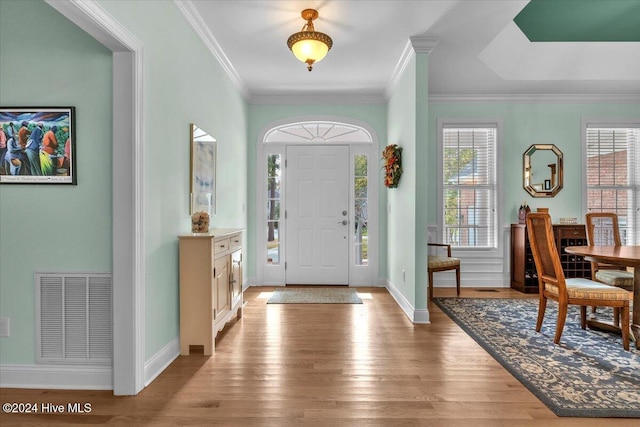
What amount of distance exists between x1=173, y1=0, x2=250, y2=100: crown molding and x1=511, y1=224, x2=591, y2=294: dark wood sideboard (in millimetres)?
4291

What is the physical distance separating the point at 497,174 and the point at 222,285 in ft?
13.9

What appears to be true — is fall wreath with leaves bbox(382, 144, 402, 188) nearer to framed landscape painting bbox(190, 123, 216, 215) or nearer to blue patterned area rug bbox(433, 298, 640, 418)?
blue patterned area rug bbox(433, 298, 640, 418)

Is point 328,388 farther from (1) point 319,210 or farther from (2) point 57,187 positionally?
(1) point 319,210

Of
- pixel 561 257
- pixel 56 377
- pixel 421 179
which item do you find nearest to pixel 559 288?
pixel 421 179

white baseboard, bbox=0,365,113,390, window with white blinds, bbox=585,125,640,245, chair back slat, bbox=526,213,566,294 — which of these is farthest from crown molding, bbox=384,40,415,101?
white baseboard, bbox=0,365,113,390

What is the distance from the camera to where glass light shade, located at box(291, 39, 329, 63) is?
9.99ft

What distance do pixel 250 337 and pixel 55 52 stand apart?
101 inches

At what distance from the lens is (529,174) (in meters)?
5.27

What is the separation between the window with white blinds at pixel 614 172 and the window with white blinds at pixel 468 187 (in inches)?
57.0

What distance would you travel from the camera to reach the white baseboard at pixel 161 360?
7.79ft

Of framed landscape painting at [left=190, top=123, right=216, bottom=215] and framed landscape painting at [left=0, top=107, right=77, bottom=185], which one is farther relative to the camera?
framed landscape painting at [left=190, top=123, right=216, bottom=215]

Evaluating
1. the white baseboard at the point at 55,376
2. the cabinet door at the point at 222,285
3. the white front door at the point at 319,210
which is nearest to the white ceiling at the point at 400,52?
the white front door at the point at 319,210

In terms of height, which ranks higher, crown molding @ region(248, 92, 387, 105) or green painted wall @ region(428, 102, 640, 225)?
crown molding @ region(248, 92, 387, 105)

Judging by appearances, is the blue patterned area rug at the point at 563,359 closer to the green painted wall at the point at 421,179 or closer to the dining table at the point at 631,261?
the dining table at the point at 631,261
